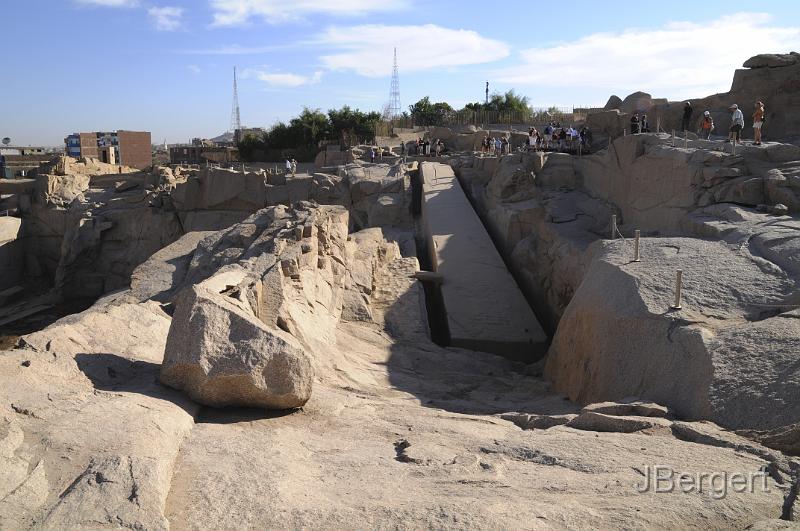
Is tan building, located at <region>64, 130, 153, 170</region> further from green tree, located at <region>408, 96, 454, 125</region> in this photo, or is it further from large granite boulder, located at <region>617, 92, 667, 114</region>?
large granite boulder, located at <region>617, 92, 667, 114</region>

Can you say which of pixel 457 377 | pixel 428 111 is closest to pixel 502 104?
pixel 428 111

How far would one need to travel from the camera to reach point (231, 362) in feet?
13.0

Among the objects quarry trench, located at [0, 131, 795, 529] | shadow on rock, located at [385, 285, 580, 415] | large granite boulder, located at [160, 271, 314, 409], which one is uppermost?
large granite boulder, located at [160, 271, 314, 409]

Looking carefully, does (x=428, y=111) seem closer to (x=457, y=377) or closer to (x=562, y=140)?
(x=562, y=140)

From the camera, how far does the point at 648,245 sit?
6.91m

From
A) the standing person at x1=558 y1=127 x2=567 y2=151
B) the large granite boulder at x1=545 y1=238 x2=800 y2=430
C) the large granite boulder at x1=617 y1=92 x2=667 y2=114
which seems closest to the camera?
the large granite boulder at x1=545 y1=238 x2=800 y2=430

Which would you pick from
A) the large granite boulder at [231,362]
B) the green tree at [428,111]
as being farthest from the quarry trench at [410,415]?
the green tree at [428,111]

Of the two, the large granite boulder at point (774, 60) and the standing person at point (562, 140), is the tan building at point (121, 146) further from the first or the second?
the large granite boulder at point (774, 60)

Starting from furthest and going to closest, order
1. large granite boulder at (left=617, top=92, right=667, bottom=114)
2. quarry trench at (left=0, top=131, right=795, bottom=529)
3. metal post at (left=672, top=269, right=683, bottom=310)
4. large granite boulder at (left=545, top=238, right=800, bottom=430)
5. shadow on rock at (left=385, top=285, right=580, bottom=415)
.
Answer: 1. large granite boulder at (left=617, top=92, right=667, bottom=114)
2. shadow on rock at (left=385, top=285, right=580, bottom=415)
3. metal post at (left=672, top=269, right=683, bottom=310)
4. large granite boulder at (left=545, top=238, right=800, bottom=430)
5. quarry trench at (left=0, top=131, right=795, bottom=529)

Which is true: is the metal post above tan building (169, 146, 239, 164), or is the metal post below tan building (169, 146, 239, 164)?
below

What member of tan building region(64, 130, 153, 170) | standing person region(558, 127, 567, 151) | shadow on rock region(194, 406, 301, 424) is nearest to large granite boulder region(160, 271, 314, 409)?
shadow on rock region(194, 406, 301, 424)

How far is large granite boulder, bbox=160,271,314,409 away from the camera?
395cm

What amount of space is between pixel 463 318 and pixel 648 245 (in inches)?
129

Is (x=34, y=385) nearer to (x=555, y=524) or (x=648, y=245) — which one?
(x=555, y=524)
